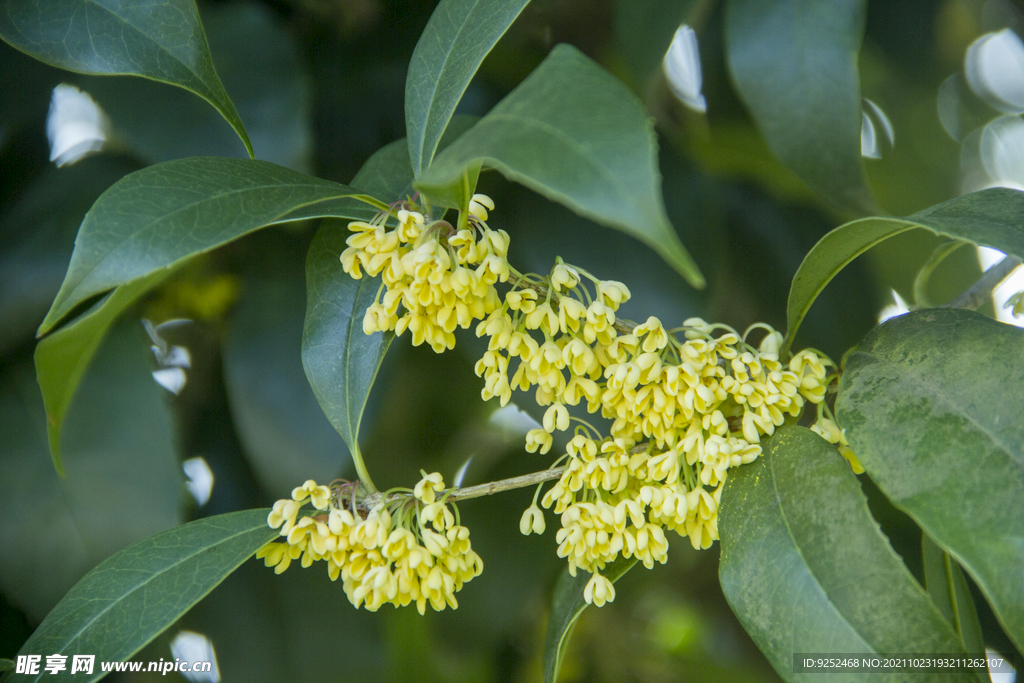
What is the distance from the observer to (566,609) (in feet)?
2.00

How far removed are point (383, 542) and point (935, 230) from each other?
1.37ft

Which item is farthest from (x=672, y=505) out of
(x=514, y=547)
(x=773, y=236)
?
(x=773, y=236)

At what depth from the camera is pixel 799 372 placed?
510mm

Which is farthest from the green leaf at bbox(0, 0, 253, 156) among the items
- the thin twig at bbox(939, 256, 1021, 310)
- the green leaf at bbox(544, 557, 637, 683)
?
the thin twig at bbox(939, 256, 1021, 310)

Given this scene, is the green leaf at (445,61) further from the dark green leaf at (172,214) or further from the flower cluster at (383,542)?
the flower cluster at (383,542)

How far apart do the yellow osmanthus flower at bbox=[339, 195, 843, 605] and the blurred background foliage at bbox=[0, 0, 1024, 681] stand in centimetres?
31

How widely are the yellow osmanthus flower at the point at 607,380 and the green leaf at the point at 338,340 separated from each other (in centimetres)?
7

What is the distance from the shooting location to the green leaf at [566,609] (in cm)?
55

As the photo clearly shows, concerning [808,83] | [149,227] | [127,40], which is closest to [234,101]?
[127,40]

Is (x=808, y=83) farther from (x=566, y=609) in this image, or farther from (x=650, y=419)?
(x=566, y=609)

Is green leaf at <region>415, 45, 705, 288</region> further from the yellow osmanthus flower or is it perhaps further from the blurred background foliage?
the blurred background foliage

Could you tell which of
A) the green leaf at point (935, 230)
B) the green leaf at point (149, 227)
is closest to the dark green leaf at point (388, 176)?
the green leaf at point (149, 227)

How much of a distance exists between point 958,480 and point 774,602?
14cm

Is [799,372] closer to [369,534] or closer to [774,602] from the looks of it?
[774,602]
